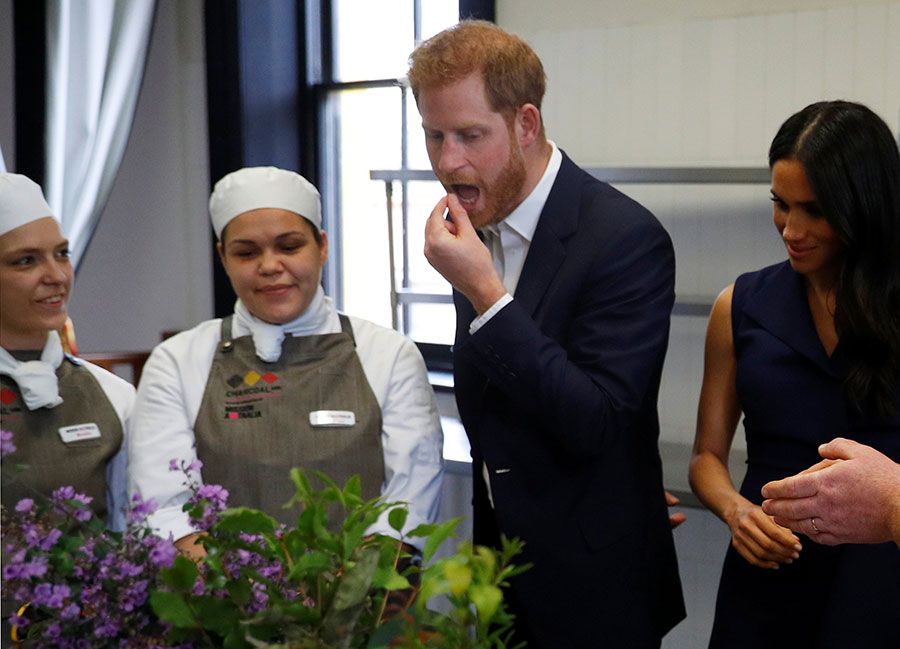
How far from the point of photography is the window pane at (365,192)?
4043mm

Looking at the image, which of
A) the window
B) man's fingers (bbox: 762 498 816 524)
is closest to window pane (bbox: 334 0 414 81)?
the window

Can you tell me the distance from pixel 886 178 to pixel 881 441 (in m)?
0.39

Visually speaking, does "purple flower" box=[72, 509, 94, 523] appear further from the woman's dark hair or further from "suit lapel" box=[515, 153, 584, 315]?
the woman's dark hair

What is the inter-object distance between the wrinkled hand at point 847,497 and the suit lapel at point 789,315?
0.33 meters

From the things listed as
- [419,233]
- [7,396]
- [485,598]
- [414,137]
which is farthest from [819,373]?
[414,137]

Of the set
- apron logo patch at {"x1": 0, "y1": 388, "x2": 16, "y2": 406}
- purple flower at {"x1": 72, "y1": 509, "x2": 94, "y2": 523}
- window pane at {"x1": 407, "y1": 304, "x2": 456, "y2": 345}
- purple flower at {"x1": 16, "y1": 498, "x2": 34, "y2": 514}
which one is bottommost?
window pane at {"x1": 407, "y1": 304, "x2": 456, "y2": 345}

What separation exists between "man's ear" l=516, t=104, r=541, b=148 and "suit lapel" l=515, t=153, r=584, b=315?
8 cm

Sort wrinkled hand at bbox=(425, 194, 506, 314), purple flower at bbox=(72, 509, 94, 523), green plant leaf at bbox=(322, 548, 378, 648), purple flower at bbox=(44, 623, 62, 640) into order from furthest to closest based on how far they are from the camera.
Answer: wrinkled hand at bbox=(425, 194, 506, 314) → purple flower at bbox=(72, 509, 94, 523) → purple flower at bbox=(44, 623, 62, 640) → green plant leaf at bbox=(322, 548, 378, 648)

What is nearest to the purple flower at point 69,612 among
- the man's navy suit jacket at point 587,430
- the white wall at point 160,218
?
the man's navy suit jacket at point 587,430

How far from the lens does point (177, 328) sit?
14.3ft

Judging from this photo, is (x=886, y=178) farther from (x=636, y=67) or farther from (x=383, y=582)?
(x=636, y=67)

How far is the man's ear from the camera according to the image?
5.94 ft

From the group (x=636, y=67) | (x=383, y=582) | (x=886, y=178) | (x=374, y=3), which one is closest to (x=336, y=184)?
(x=374, y=3)

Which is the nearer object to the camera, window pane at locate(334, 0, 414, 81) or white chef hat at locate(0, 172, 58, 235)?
white chef hat at locate(0, 172, 58, 235)
